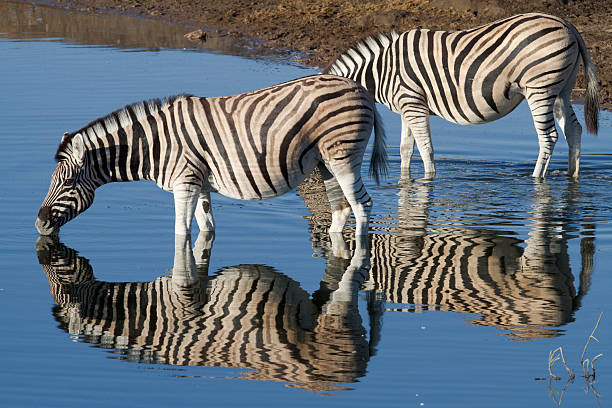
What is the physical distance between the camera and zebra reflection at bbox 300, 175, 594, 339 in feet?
23.4

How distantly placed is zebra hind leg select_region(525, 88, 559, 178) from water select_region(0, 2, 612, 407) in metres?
0.29

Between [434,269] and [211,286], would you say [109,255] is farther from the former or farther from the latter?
[434,269]

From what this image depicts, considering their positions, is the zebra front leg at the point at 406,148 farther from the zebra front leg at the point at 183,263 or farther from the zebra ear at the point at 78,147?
the zebra ear at the point at 78,147

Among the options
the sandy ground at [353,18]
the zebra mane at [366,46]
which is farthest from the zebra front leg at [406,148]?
the sandy ground at [353,18]

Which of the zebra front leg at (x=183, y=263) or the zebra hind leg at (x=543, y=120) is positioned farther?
the zebra hind leg at (x=543, y=120)

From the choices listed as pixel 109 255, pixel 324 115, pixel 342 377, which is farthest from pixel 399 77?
pixel 342 377

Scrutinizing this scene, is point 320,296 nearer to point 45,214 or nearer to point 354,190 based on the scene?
point 354,190

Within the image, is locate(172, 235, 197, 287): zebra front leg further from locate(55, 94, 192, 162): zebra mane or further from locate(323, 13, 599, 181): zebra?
locate(323, 13, 599, 181): zebra

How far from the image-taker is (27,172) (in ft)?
37.8

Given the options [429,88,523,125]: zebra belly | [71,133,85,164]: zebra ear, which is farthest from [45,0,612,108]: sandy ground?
[71,133,85,164]: zebra ear

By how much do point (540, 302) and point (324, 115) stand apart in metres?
2.45

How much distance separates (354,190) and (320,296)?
1.41 metres

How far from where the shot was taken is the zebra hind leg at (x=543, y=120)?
1093cm

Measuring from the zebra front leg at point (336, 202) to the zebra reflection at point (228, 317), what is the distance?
61 centimetres
